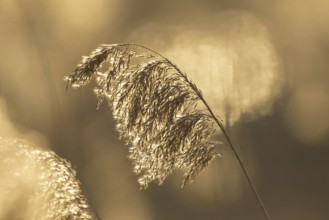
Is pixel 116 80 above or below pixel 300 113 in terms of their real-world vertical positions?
below

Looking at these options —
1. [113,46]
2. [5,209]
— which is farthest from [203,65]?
[113,46]

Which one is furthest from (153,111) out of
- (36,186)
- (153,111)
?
(36,186)

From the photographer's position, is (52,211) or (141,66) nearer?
(141,66)

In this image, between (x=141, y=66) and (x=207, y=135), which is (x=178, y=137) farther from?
(x=141, y=66)

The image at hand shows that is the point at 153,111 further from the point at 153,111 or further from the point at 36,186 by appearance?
the point at 36,186
